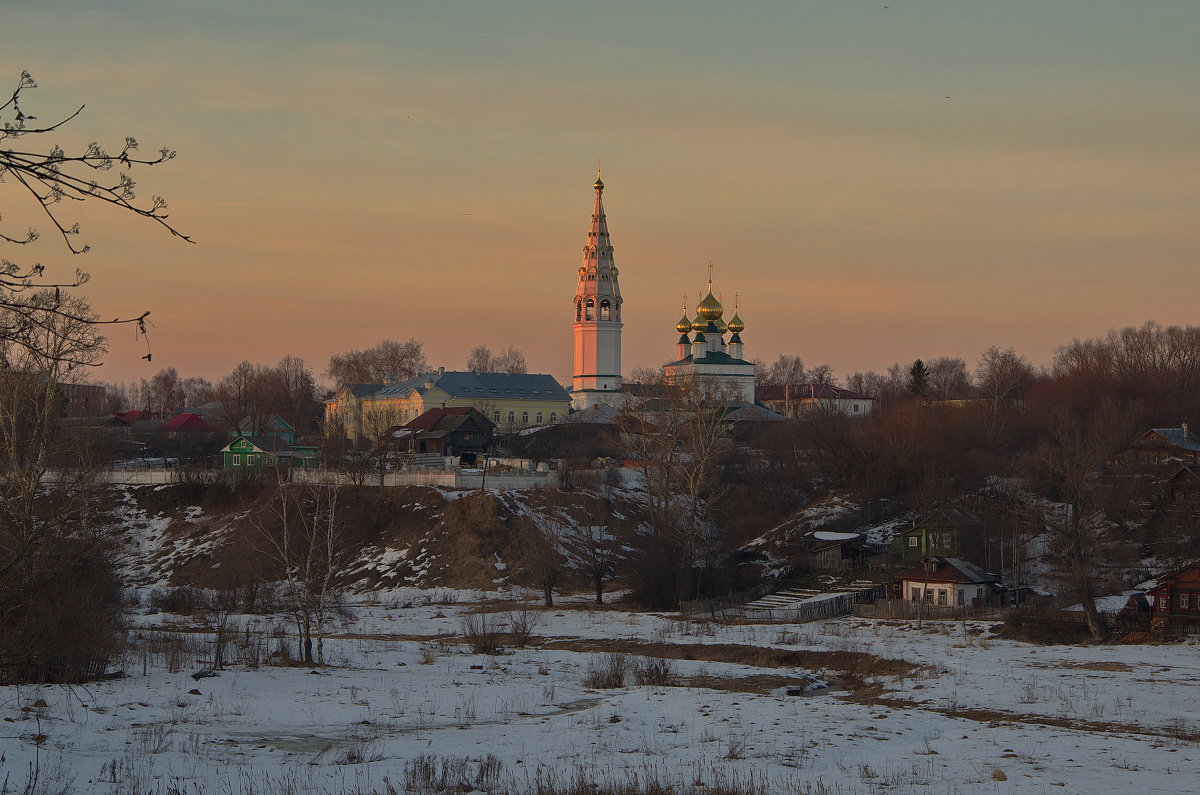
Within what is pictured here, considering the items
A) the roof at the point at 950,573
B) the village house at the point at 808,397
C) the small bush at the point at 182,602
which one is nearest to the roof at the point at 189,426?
the village house at the point at 808,397

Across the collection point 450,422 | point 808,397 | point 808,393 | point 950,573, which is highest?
point 808,393

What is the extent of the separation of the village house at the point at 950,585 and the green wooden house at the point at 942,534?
14.2 ft

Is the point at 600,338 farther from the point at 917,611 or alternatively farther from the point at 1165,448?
the point at 917,611

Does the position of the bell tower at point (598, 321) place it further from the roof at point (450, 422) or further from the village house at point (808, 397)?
the roof at point (450, 422)

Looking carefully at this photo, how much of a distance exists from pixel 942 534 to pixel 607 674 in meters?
26.1

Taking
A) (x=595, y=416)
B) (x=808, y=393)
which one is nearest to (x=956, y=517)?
(x=595, y=416)

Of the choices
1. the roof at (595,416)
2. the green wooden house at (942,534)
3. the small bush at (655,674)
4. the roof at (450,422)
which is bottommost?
the small bush at (655,674)

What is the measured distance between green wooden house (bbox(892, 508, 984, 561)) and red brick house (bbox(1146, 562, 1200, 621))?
38.7ft

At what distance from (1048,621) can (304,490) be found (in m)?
34.4

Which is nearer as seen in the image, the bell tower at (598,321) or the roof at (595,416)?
the roof at (595,416)

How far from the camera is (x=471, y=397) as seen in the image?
98812mm

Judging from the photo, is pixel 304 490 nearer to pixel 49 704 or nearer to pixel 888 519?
pixel 888 519

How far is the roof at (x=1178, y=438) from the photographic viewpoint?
5522 cm

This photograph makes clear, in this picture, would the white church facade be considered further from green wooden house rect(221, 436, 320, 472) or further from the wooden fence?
the wooden fence
